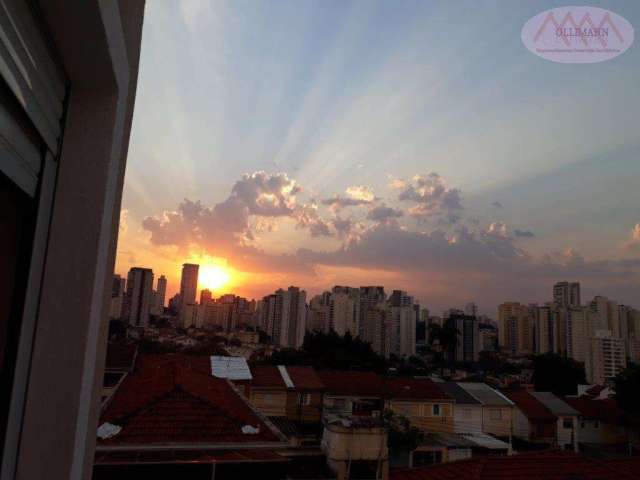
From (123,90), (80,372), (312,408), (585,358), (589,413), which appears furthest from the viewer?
(585,358)

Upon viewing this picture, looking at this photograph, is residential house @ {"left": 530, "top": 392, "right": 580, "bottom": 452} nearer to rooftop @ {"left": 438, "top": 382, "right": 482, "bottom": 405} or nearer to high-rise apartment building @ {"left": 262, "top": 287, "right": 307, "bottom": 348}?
rooftop @ {"left": 438, "top": 382, "right": 482, "bottom": 405}

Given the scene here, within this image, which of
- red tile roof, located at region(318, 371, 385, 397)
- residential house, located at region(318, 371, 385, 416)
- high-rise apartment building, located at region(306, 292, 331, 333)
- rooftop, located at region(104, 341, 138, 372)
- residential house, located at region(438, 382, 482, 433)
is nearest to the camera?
rooftop, located at region(104, 341, 138, 372)

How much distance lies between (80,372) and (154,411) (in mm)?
6970

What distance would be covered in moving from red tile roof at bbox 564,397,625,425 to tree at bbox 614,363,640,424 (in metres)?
0.45

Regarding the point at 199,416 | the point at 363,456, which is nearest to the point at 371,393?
the point at 363,456

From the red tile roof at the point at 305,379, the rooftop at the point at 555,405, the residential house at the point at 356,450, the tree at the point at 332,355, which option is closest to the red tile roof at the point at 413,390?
the red tile roof at the point at 305,379

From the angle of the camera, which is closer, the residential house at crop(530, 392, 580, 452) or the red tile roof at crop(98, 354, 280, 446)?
the red tile roof at crop(98, 354, 280, 446)

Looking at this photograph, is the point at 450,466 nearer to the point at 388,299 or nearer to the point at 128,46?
the point at 128,46

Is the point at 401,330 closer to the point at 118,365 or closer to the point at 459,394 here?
the point at 459,394

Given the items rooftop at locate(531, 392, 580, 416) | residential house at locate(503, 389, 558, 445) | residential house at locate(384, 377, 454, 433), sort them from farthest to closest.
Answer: rooftop at locate(531, 392, 580, 416) < residential house at locate(503, 389, 558, 445) < residential house at locate(384, 377, 454, 433)

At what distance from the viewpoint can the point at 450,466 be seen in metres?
7.36

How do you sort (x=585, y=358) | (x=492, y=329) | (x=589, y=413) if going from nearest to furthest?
(x=589, y=413) → (x=585, y=358) → (x=492, y=329)

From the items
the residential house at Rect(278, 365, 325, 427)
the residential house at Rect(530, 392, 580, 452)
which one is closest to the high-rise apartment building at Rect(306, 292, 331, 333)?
the residential house at Rect(530, 392, 580, 452)

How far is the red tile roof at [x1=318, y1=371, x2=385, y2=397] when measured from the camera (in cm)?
1992
